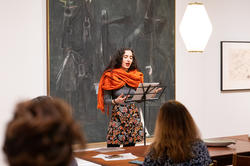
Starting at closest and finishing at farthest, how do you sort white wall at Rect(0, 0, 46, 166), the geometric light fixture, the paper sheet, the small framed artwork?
the paper sheet
the geometric light fixture
white wall at Rect(0, 0, 46, 166)
the small framed artwork

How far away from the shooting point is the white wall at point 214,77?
6.57 meters

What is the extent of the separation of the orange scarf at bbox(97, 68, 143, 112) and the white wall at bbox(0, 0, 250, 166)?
1.03m

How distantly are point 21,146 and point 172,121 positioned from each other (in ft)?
5.10

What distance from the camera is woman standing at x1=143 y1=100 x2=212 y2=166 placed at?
7.36ft

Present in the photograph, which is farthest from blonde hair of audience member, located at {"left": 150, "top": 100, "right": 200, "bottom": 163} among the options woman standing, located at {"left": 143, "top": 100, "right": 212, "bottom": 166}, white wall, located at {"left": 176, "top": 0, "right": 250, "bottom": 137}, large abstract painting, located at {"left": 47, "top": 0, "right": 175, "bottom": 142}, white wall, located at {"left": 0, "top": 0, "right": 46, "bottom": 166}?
white wall, located at {"left": 176, "top": 0, "right": 250, "bottom": 137}

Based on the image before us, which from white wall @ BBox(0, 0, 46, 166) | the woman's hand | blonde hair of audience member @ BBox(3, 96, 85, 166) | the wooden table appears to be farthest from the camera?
white wall @ BBox(0, 0, 46, 166)

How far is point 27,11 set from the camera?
202 inches

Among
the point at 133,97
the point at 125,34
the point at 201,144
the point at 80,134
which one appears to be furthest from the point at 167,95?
the point at 80,134

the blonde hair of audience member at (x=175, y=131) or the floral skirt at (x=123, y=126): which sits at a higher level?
the blonde hair of audience member at (x=175, y=131)

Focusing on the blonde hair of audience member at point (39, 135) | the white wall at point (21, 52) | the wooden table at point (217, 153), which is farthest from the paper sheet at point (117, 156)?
the blonde hair of audience member at point (39, 135)

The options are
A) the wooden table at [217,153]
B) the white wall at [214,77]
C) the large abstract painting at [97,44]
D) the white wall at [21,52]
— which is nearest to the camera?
the wooden table at [217,153]

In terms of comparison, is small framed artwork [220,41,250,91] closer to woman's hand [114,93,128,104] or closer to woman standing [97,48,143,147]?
woman standing [97,48,143,147]

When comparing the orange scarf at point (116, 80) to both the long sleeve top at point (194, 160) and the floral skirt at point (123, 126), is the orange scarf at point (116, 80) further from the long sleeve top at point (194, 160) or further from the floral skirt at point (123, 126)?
the long sleeve top at point (194, 160)

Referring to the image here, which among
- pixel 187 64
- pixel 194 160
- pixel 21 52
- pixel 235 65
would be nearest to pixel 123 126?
pixel 21 52
